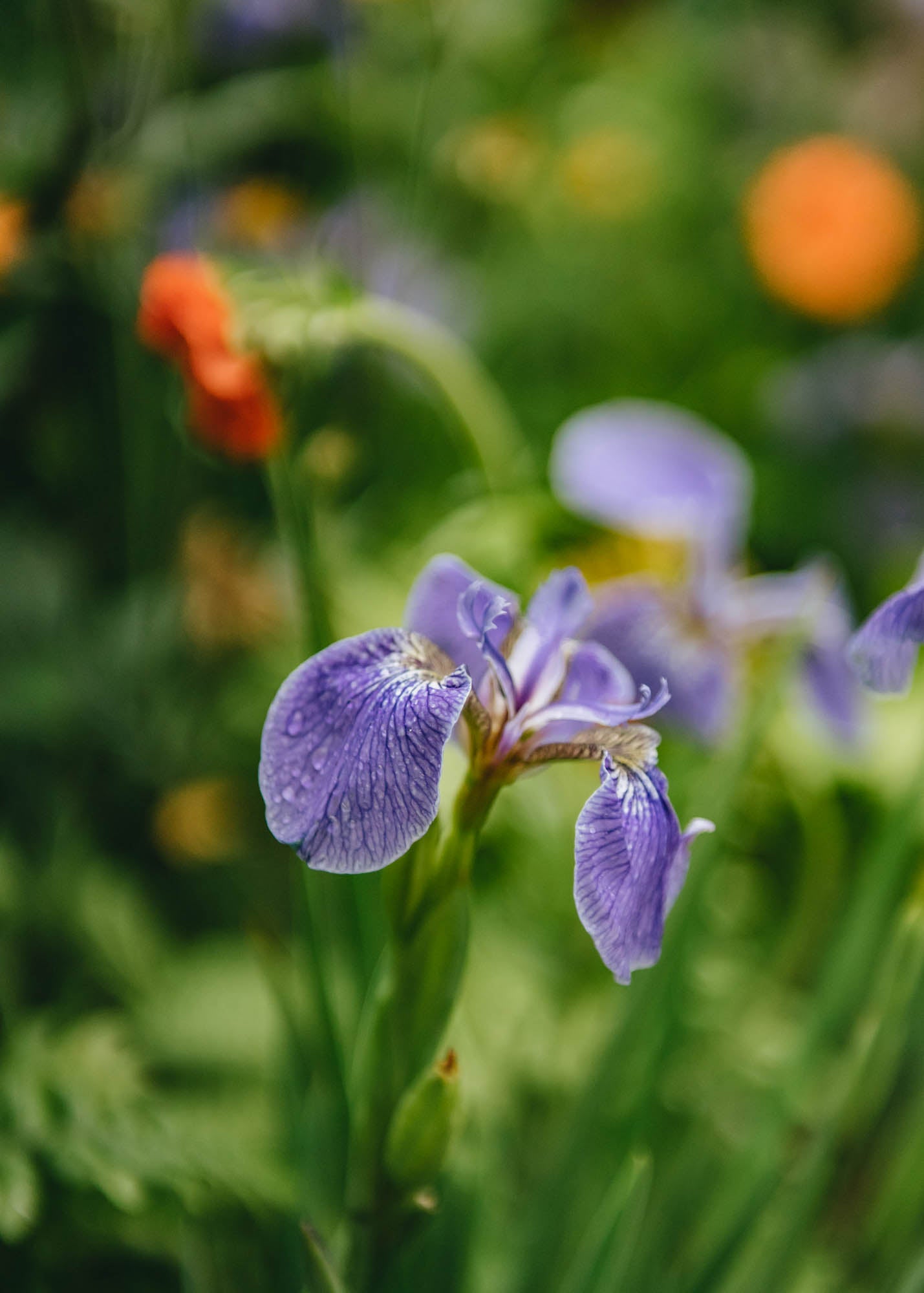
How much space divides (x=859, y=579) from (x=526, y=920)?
777 millimetres

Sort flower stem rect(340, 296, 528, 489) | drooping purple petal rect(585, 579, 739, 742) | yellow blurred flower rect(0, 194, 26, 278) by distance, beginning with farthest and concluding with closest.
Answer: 1. drooping purple petal rect(585, 579, 739, 742)
2. yellow blurred flower rect(0, 194, 26, 278)
3. flower stem rect(340, 296, 528, 489)

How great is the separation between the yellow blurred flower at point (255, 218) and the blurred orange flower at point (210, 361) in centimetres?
53

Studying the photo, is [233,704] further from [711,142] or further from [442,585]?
[711,142]

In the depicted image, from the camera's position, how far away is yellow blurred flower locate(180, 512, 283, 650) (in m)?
0.96

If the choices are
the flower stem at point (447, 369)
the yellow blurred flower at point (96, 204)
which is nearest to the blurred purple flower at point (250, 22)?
the yellow blurred flower at point (96, 204)

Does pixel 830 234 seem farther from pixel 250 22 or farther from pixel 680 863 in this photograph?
pixel 680 863

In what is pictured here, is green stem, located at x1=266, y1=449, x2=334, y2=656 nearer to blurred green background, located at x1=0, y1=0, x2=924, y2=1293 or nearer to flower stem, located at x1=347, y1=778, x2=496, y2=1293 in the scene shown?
blurred green background, located at x1=0, y1=0, x2=924, y2=1293

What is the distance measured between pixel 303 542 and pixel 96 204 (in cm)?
49

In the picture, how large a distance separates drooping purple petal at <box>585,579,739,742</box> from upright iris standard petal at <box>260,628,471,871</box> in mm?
453

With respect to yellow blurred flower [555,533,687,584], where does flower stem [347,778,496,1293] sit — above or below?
above

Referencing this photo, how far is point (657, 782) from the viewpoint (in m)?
0.47

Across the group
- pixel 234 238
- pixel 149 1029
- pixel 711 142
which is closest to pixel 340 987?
pixel 149 1029

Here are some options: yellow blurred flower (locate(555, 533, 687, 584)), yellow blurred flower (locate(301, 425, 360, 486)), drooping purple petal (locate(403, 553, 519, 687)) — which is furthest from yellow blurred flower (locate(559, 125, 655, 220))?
drooping purple petal (locate(403, 553, 519, 687))

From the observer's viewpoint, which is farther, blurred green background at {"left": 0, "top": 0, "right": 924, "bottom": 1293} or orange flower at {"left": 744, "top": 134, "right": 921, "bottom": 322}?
orange flower at {"left": 744, "top": 134, "right": 921, "bottom": 322}
